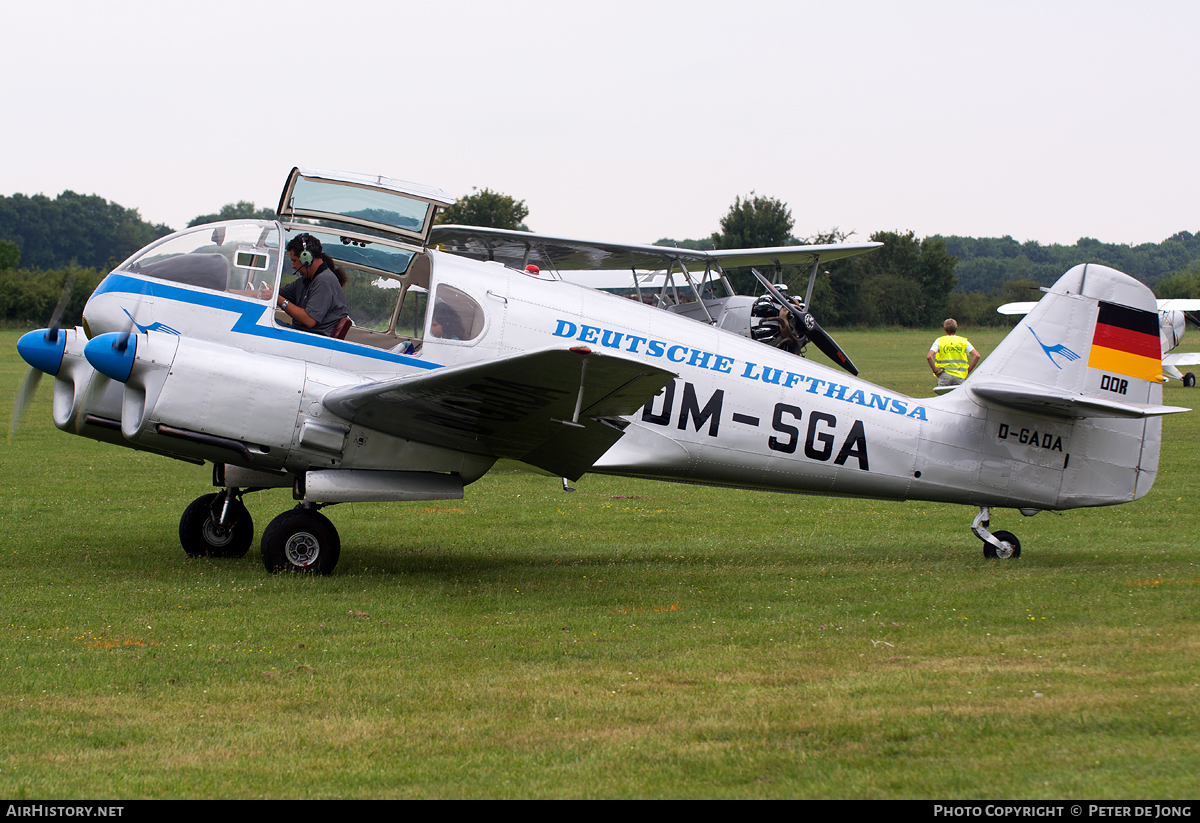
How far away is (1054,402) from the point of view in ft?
30.7

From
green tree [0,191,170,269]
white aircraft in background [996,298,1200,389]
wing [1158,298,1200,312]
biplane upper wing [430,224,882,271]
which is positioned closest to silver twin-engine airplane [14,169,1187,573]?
biplane upper wing [430,224,882,271]

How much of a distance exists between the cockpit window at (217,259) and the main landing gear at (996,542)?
684 centimetres

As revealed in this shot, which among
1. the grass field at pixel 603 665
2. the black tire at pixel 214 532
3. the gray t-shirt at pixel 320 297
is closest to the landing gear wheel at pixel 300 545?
the grass field at pixel 603 665

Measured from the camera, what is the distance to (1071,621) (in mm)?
7141

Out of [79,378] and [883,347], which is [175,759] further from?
[883,347]

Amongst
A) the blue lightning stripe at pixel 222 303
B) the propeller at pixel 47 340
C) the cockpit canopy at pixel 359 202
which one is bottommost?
the propeller at pixel 47 340

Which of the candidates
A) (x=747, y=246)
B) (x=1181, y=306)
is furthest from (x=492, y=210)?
(x=1181, y=306)

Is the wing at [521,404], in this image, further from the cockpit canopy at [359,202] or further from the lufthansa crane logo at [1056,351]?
the lufthansa crane logo at [1056,351]

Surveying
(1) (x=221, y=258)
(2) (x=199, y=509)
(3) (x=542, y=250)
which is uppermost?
(3) (x=542, y=250)

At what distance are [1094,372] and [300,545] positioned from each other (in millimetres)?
7334

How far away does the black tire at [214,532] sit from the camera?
956cm
